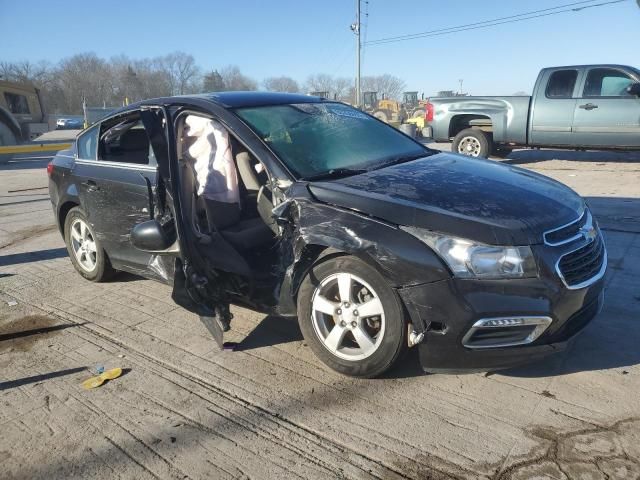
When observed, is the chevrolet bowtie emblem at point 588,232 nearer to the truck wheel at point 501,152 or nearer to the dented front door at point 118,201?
the dented front door at point 118,201

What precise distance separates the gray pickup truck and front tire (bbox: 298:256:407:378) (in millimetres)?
9367

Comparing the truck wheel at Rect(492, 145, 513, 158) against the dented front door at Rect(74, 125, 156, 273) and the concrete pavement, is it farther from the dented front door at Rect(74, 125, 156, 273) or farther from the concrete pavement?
the dented front door at Rect(74, 125, 156, 273)

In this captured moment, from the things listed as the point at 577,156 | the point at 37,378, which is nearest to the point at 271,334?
the point at 37,378

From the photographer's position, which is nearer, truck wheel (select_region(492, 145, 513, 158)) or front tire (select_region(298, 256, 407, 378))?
front tire (select_region(298, 256, 407, 378))

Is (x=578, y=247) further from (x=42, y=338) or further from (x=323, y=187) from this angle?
(x=42, y=338)

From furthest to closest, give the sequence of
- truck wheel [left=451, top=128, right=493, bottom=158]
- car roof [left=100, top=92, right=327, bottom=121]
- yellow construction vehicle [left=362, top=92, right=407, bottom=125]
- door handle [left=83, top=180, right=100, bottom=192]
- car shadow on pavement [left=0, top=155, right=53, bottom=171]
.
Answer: yellow construction vehicle [left=362, top=92, right=407, bottom=125] → car shadow on pavement [left=0, top=155, right=53, bottom=171] → truck wheel [left=451, top=128, right=493, bottom=158] → door handle [left=83, top=180, right=100, bottom=192] → car roof [left=100, top=92, right=327, bottom=121]

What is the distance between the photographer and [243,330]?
3854 mm

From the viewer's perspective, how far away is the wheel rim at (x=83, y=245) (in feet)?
16.0

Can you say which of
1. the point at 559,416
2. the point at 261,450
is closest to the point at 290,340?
the point at 261,450

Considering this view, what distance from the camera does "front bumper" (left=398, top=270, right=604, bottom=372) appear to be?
2.61 meters

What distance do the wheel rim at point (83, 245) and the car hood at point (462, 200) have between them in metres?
2.75

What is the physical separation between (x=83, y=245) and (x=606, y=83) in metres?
10.1

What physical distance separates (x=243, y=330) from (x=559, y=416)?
7.12 feet

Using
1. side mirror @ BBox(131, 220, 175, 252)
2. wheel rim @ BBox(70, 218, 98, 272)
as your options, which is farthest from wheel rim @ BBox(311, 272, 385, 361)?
wheel rim @ BBox(70, 218, 98, 272)
